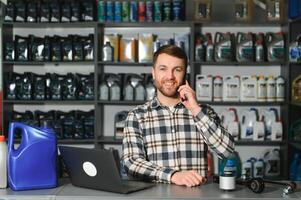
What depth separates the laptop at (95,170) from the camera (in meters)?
1.92

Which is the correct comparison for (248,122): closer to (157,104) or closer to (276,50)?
(276,50)

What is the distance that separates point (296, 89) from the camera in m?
4.46

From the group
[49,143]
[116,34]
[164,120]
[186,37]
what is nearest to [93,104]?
[116,34]

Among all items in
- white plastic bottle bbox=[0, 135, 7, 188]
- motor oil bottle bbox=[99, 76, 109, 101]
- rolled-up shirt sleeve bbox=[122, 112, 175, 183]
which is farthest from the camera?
motor oil bottle bbox=[99, 76, 109, 101]

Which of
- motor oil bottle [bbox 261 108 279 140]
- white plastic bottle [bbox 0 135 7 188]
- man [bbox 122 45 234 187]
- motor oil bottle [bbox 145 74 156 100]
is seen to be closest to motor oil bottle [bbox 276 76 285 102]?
motor oil bottle [bbox 261 108 279 140]

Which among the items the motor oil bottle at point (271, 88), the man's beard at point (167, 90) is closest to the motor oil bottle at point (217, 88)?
the motor oil bottle at point (271, 88)

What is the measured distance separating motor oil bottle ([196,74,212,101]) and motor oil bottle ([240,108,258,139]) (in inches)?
16.0

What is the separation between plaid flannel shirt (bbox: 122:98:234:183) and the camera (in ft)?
7.77

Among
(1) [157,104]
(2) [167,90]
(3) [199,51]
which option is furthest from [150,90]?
(2) [167,90]

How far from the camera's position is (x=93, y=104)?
15.5 feet

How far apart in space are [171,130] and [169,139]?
1.9 inches

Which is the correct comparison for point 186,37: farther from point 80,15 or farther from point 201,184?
point 201,184

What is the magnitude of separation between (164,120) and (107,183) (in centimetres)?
64

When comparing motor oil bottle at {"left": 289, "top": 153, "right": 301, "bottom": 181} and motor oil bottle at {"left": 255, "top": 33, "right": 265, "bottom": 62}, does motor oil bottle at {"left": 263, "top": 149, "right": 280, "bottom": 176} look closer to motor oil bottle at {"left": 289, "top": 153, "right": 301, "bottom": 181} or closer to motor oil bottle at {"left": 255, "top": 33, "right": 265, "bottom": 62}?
motor oil bottle at {"left": 289, "top": 153, "right": 301, "bottom": 181}
